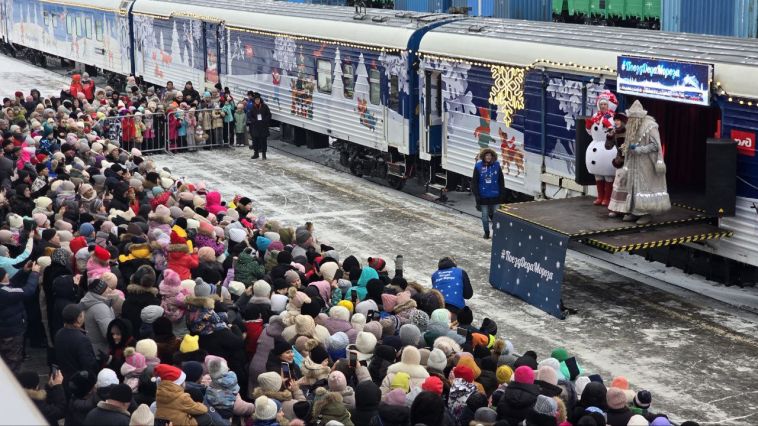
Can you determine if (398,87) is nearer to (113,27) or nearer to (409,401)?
(409,401)

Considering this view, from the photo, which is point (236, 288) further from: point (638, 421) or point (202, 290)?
point (638, 421)

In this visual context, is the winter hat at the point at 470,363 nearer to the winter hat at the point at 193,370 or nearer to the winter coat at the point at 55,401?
the winter hat at the point at 193,370

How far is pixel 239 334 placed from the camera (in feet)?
32.0

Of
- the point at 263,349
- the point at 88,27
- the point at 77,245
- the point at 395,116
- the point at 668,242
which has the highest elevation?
the point at 88,27

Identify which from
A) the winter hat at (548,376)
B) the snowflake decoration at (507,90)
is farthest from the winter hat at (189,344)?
the snowflake decoration at (507,90)

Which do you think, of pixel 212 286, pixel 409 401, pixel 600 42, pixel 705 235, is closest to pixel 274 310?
pixel 212 286

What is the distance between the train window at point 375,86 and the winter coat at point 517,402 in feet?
49.1

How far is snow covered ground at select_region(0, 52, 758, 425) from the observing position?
1173cm

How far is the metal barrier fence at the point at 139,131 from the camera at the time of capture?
25.5m

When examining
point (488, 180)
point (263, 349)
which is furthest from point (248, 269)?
point (488, 180)

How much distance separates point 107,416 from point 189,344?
5.74 ft

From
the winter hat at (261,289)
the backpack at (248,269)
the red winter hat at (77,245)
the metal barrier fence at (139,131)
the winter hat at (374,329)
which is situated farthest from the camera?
the metal barrier fence at (139,131)

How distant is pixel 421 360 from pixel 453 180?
12.6 m

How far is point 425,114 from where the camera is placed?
69.4 ft
